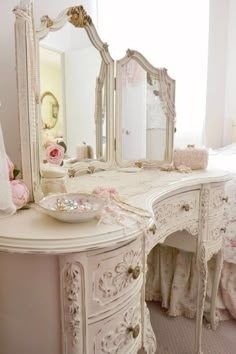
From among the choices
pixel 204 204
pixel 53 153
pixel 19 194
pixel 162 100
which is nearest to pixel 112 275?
pixel 19 194

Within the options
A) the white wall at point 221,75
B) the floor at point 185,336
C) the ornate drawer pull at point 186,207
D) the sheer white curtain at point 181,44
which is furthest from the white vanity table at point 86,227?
the white wall at point 221,75

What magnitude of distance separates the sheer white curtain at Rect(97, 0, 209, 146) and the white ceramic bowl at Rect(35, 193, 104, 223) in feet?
6.80

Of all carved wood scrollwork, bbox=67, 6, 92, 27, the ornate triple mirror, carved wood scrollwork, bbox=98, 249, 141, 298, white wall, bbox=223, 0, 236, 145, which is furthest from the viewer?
white wall, bbox=223, 0, 236, 145

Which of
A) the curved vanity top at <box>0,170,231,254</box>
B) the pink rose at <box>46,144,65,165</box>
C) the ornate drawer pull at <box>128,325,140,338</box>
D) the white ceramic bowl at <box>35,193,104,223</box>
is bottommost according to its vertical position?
the ornate drawer pull at <box>128,325,140,338</box>

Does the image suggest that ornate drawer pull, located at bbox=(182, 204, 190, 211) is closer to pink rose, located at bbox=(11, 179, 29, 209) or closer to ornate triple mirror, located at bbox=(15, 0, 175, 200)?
ornate triple mirror, located at bbox=(15, 0, 175, 200)

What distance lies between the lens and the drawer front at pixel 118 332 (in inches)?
31.2

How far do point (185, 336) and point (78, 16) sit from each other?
1873mm

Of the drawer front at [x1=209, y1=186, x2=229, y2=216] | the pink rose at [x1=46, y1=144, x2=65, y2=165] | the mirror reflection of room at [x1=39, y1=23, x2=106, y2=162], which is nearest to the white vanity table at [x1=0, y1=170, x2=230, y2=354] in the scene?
the pink rose at [x1=46, y1=144, x2=65, y2=165]

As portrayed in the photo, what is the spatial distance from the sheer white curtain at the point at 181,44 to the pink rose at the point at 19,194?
2096 mm

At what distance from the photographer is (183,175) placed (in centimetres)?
152

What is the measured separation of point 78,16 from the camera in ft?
4.33

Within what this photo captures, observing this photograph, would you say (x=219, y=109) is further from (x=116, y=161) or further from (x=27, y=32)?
(x=27, y=32)

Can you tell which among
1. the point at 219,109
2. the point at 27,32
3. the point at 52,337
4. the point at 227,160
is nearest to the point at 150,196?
the point at 52,337

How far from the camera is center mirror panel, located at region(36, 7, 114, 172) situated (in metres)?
1.25
